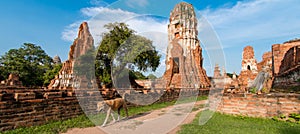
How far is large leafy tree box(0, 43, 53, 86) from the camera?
27328 mm

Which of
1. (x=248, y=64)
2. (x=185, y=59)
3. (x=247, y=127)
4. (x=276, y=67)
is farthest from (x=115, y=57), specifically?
(x=248, y=64)

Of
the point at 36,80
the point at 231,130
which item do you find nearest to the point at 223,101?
the point at 231,130

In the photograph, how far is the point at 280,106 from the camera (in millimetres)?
5711

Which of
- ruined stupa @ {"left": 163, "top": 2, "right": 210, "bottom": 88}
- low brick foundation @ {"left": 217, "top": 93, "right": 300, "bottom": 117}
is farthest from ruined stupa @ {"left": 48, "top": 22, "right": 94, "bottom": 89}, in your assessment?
low brick foundation @ {"left": 217, "top": 93, "right": 300, "bottom": 117}

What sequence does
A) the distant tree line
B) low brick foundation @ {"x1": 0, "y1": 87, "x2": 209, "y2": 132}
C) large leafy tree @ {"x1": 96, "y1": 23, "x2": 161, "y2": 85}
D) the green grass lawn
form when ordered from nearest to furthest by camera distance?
the green grass lawn
low brick foundation @ {"x1": 0, "y1": 87, "x2": 209, "y2": 132}
the distant tree line
large leafy tree @ {"x1": 96, "y1": 23, "x2": 161, "y2": 85}

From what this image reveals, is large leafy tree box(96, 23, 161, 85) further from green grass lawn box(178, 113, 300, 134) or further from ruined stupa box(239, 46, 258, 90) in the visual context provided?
ruined stupa box(239, 46, 258, 90)

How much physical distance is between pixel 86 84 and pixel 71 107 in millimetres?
8112

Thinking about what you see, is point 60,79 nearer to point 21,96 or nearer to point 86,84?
point 86,84

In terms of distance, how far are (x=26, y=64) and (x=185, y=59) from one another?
24098 mm

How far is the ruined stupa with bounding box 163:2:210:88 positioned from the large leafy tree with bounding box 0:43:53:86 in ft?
62.1

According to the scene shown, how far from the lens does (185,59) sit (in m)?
24.0

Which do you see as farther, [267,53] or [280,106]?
[267,53]

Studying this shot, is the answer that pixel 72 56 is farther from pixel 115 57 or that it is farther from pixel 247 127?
pixel 247 127

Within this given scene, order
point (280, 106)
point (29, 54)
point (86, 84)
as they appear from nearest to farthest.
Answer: point (280, 106), point (86, 84), point (29, 54)
